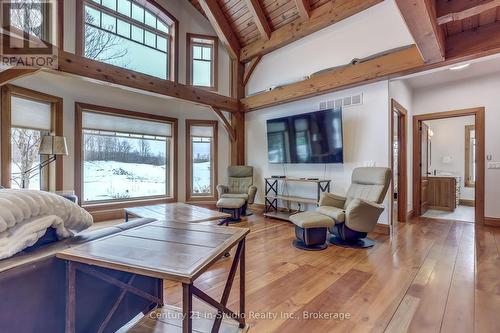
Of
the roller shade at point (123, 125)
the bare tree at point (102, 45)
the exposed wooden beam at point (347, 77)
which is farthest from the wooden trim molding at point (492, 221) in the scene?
the bare tree at point (102, 45)

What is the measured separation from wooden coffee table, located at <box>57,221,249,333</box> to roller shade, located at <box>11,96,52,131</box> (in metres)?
3.32

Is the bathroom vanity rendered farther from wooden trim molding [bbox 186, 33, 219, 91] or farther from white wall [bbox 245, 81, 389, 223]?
wooden trim molding [bbox 186, 33, 219, 91]

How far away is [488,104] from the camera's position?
4312mm

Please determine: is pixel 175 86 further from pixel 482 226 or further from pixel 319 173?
pixel 482 226

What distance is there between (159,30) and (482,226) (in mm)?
7024

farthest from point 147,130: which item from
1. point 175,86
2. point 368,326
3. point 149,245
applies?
point 368,326

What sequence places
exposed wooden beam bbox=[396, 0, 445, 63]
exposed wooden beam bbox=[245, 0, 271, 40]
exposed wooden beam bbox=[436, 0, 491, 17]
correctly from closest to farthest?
exposed wooden beam bbox=[396, 0, 445, 63] → exposed wooden beam bbox=[436, 0, 491, 17] → exposed wooden beam bbox=[245, 0, 271, 40]

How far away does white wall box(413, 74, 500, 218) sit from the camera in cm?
423

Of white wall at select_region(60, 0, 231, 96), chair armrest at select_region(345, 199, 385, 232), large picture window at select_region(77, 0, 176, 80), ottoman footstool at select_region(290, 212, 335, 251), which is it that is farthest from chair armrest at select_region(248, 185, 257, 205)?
large picture window at select_region(77, 0, 176, 80)

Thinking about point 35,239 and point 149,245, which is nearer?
point 35,239

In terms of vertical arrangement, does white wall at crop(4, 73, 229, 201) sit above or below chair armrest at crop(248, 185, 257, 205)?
above

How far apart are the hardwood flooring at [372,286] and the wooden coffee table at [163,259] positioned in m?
0.37

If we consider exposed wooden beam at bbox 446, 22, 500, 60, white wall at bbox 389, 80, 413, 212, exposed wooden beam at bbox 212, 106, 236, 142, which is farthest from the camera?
exposed wooden beam at bbox 212, 106, 236, 142

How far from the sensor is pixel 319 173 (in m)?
4.68
